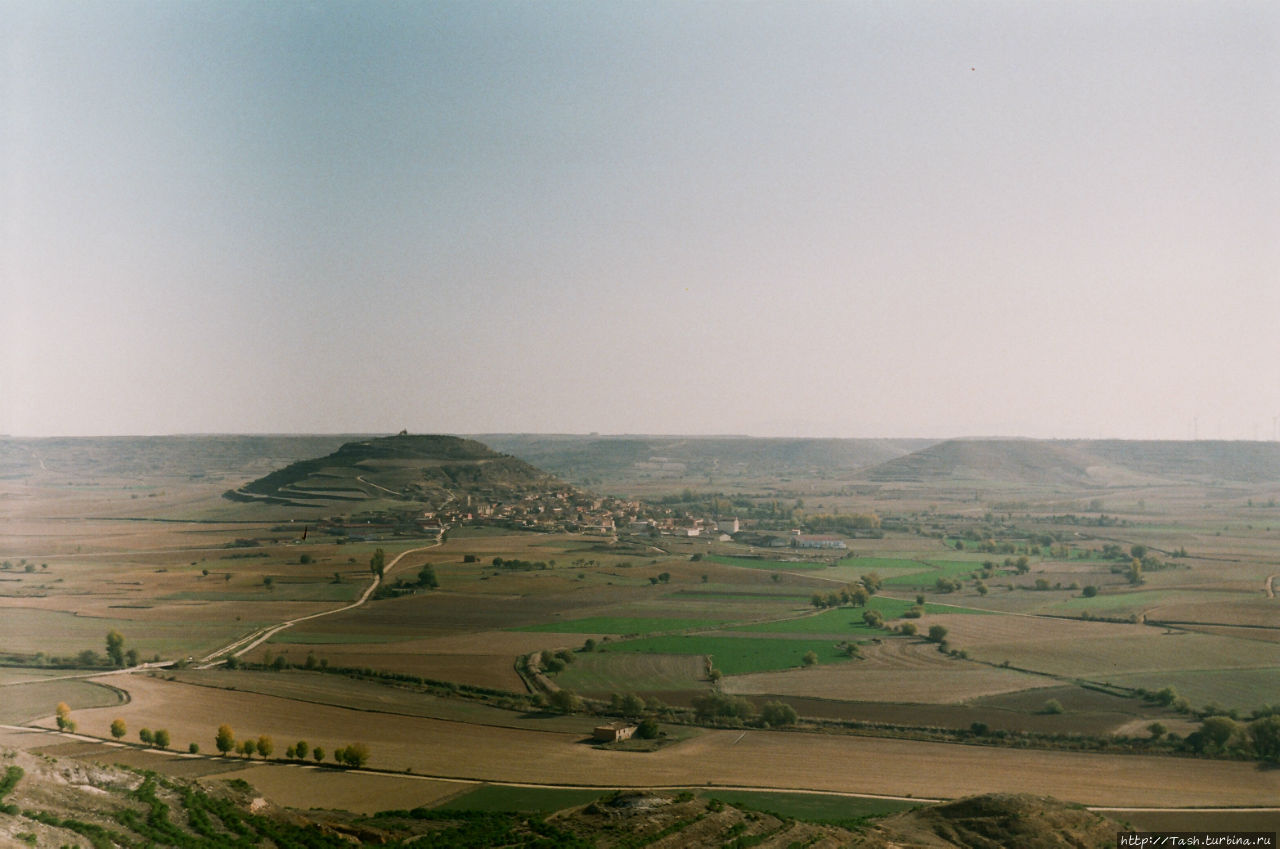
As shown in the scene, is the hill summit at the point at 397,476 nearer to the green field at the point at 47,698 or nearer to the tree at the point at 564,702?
the green field at the point at 47,698

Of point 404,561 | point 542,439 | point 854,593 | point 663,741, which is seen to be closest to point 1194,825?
point 663,741

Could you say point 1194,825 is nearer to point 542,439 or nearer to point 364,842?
point 364,842

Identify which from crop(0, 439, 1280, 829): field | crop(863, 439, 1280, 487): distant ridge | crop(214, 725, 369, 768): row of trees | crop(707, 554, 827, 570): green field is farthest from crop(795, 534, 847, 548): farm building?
crop(863, 439, 1280, 487): distant ridge

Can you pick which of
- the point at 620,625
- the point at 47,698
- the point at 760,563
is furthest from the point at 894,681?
the point at 47,698

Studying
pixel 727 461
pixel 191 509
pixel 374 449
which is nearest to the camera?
pixel 191 509

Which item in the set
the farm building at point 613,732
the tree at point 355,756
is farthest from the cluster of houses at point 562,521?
the tree at point 355,756

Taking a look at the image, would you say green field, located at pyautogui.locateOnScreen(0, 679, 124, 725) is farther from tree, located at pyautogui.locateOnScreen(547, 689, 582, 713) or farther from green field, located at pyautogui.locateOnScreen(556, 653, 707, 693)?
green field, located at pyautogui.locateOnScreen(556, 653, 707, 693)

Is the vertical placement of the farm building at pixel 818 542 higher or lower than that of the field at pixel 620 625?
higher
